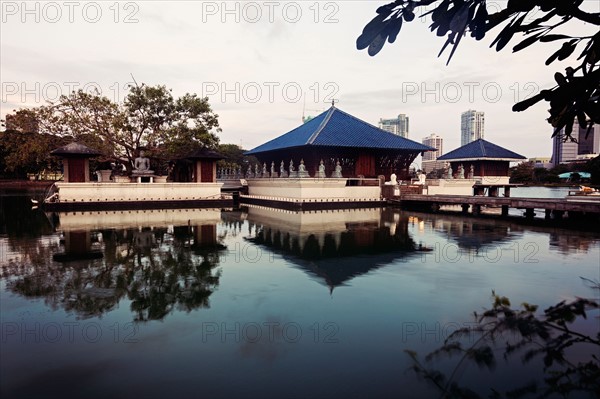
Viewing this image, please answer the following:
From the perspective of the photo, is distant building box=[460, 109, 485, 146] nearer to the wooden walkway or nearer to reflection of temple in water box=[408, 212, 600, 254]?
the wooden walkway

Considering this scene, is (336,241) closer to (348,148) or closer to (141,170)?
(348,148)

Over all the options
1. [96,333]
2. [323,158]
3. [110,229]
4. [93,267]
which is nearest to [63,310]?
[96,333]

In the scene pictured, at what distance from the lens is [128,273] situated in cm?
877

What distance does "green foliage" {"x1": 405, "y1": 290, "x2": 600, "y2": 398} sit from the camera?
4090 mm

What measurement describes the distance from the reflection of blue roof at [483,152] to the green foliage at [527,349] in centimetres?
3311

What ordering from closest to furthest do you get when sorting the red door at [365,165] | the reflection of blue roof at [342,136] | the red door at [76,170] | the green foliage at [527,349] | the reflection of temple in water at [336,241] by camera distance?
1. the green foliage at [527,349]
2. the reflection of temple in water at [336,241]
3. the red door at [76,170]
4. the reflection of blue roof at [342,136]
5. the red door at [365,165]

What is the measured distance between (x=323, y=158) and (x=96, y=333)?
25.3 metres

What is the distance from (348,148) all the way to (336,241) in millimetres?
17552

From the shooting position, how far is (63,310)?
6410mm

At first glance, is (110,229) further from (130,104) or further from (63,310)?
(130,104)

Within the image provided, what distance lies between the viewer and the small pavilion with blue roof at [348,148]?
2964 cm

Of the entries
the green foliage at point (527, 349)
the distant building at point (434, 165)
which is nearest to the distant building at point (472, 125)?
the distant building at point (434, 165)

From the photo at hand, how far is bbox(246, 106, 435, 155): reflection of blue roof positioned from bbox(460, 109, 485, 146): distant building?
63.2m

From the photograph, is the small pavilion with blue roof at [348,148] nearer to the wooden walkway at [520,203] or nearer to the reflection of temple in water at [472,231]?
the wooden walkway at [520,203]
